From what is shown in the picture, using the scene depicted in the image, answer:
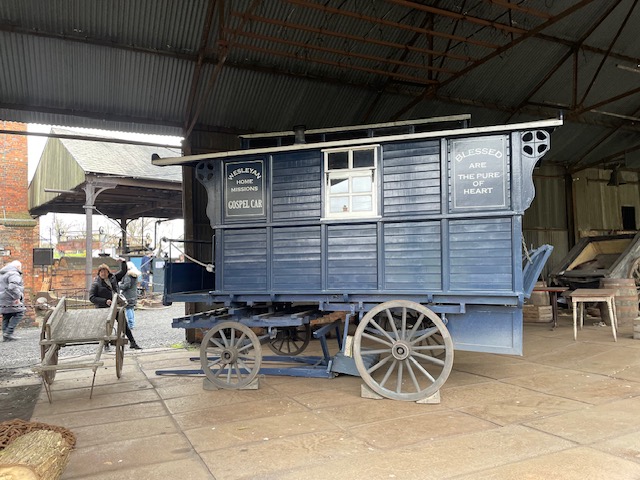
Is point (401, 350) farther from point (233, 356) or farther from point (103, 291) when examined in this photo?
point (103, 291)

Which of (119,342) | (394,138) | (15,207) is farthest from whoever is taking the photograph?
(15,207)

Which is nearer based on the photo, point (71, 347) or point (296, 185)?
point (296, 185)

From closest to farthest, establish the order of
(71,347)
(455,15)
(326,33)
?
(326,33)
(455,15)
(71,347)

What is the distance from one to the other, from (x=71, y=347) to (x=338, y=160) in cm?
762

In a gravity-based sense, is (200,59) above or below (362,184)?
above

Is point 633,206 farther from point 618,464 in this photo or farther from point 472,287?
point 618,464

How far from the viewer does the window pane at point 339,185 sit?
610 cm

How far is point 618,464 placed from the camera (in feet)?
12.0

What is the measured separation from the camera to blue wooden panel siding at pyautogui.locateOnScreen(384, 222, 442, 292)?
18.7 feet

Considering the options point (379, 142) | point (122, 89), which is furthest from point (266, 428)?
point (122, 89)

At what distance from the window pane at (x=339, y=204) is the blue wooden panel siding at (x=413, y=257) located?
585 mm

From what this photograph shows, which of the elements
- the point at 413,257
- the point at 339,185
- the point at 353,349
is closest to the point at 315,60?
the point at 339,185

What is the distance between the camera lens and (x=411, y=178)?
5.83 m

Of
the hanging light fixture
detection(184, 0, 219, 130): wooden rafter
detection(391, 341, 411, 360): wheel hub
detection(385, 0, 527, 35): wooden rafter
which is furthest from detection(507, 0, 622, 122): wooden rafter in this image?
detection(391, 341, 411, 360): wheel hub
